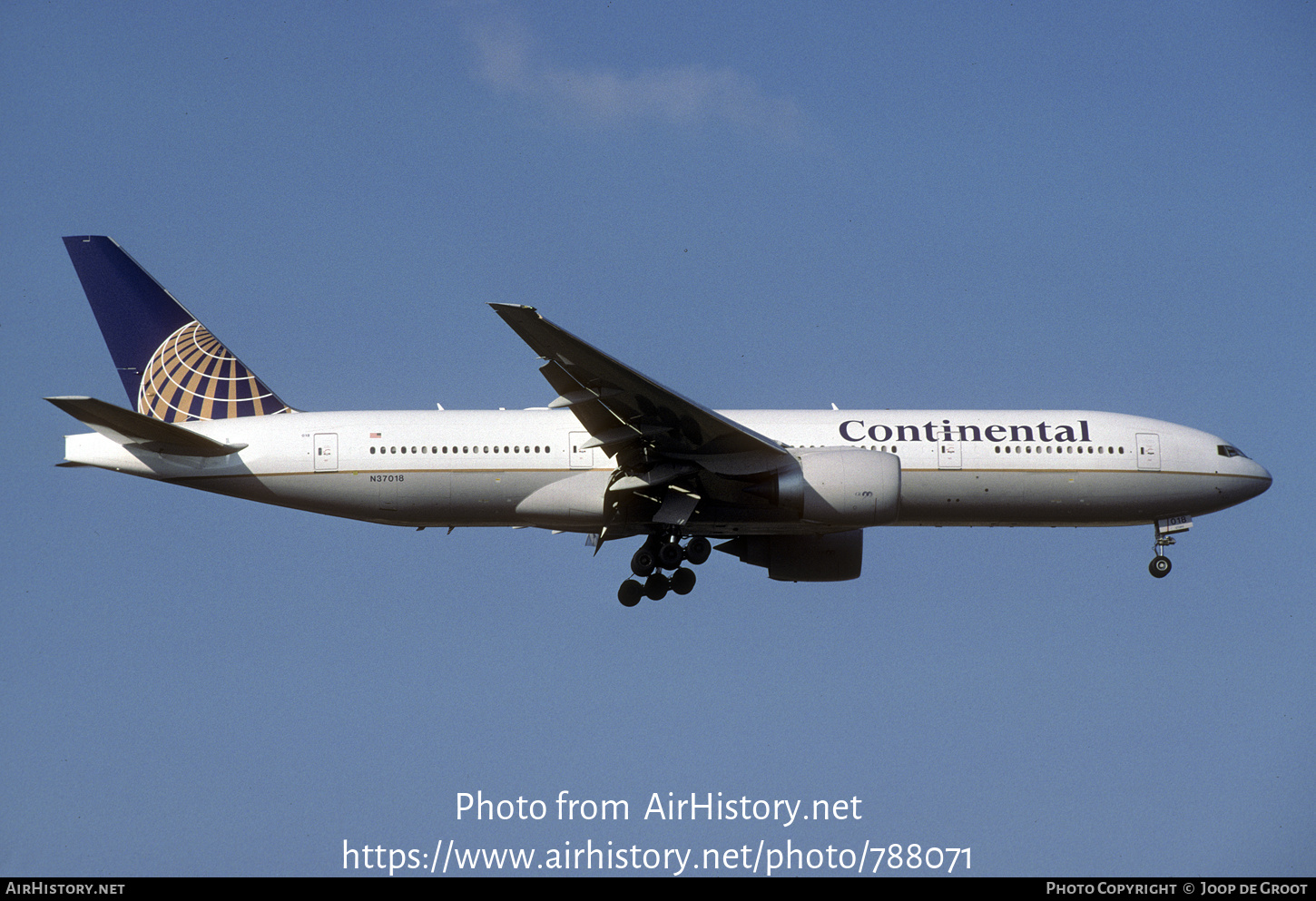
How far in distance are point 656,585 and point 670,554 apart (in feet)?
3.34

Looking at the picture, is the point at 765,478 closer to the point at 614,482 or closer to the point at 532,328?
the point at 614,482

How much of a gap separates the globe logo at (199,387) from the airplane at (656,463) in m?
0.04

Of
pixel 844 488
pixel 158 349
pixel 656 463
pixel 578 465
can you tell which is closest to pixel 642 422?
pixel 656 463

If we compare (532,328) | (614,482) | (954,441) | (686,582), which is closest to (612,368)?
(532,328)

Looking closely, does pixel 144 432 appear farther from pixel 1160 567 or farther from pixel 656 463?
pixel 1160 567

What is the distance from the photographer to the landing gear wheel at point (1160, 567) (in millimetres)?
27266

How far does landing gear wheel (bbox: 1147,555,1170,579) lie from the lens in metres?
27.3

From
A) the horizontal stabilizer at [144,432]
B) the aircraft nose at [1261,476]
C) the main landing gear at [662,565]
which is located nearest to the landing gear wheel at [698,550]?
the main landing gear at [662,565]

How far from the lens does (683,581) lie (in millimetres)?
25656

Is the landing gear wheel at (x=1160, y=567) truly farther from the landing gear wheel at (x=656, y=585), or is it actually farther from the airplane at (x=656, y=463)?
the landing gear wheel at (x=656, y=585)

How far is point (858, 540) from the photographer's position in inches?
1083

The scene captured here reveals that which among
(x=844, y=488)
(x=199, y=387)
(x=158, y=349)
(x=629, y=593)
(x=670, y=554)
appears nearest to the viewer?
(x=844, y=488)

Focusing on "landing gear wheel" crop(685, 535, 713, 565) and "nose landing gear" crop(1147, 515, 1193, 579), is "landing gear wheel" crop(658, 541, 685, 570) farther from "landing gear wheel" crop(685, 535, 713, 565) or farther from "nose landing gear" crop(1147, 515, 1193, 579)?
"nose landing gear" crop(1147, 515, 1193, 579)

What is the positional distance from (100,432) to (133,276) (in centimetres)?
465
